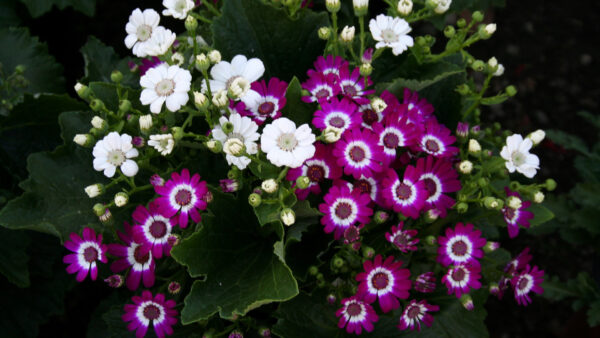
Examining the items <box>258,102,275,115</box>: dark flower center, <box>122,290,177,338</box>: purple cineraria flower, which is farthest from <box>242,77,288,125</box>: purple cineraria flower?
<box>122,290,177,338</box>: purple cineraria flower

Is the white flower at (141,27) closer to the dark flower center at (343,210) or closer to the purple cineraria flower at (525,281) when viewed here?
the dark flower center at (343,210)

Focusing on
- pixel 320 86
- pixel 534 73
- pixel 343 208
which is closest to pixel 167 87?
pixel 320 86

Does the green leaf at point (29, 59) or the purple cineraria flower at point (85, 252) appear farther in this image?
the green leaf at point (29, 59)

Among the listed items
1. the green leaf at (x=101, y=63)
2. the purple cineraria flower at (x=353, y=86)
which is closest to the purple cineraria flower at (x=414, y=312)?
the purple cineraria flower at (x=353, y=86)

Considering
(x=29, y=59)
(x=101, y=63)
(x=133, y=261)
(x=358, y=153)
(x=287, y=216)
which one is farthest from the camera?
(x=29, y=59)

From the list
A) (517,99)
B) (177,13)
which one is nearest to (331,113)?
(177,13)

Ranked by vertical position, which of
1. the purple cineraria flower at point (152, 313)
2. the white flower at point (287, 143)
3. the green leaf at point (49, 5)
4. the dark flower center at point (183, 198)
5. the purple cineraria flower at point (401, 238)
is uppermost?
the white flower at point (287, 143)

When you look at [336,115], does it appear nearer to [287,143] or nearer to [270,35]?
[287,143]
